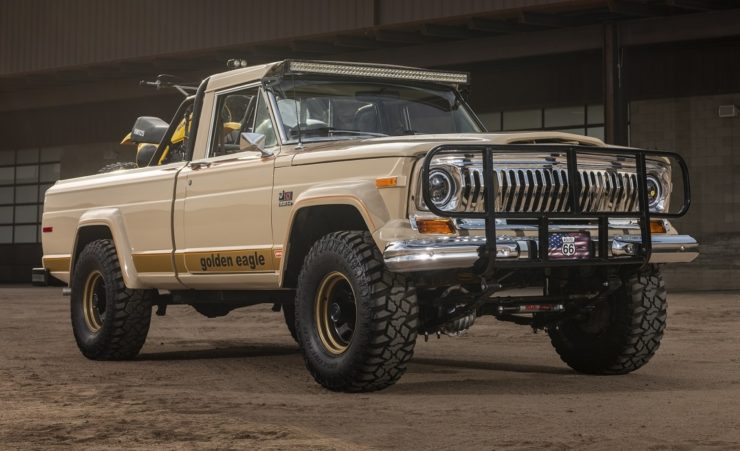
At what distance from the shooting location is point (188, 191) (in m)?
9.70

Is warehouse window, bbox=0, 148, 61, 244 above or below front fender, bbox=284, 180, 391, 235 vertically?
above

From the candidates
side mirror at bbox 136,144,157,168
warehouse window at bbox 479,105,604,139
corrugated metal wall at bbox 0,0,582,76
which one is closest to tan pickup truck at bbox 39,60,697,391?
side mirror at bbox 136,144,157,168

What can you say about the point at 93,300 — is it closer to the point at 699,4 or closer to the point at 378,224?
the point at 378,224

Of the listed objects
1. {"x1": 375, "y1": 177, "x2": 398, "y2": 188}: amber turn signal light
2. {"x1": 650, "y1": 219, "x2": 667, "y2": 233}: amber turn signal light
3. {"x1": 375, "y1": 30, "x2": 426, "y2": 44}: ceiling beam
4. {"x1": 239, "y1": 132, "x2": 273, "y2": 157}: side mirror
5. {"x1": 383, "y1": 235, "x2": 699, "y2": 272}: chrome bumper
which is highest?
{"x1": 375, "y1": 30, "x2": 426, "y2": 44}: ceiling beam

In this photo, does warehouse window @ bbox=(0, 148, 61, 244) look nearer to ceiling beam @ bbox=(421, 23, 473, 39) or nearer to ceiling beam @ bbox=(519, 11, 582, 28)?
ceiling beam @ bbox=(421, 23, 473, 39)

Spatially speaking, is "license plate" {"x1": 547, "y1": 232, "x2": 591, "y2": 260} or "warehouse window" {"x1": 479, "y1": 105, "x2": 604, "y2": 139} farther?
"warehouse window" {"x1": 479, "y1": 105, "x2": 604, "y2": 139}

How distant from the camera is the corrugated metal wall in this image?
23078mm

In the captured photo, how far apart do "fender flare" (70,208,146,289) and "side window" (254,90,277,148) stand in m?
1.81

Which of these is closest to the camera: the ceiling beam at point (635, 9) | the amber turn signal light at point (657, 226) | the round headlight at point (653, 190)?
the amber turn signal light at point (657, 226)

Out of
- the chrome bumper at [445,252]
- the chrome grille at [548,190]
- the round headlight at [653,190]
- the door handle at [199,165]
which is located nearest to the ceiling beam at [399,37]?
the door handle at [199,165]

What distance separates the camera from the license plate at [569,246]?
7.88 m

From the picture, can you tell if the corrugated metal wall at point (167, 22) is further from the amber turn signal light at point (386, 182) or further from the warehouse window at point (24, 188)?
the amber turn signal light at point (386, 182)

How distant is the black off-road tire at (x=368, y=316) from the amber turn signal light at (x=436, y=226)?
365mm

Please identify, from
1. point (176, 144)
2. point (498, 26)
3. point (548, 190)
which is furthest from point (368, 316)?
point (498, 26)
